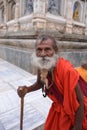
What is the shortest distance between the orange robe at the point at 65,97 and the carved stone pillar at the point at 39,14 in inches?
311

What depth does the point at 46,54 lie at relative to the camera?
3.68 ft

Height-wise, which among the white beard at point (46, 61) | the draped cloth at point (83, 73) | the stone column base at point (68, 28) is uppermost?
the stone column base at point (68, 28)

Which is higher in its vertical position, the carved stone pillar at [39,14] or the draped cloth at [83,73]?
the carved stone pillar at [39,14]

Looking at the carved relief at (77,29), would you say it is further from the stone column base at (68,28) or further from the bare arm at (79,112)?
the bare arm at (79,112)

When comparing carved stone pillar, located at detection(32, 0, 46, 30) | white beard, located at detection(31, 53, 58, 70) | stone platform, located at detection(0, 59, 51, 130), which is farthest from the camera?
carved stone pillar, located at detection(32, 0, 46, 30)

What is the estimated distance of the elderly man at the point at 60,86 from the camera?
3.30ft

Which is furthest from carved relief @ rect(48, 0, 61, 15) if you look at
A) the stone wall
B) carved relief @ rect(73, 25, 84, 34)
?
the stone wall

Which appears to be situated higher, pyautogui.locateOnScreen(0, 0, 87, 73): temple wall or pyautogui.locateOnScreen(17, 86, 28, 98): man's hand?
pyautogui.locateOnScreen(0, 0, 87, 73): temple wall

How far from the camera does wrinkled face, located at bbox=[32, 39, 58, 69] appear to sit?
43.4 inches

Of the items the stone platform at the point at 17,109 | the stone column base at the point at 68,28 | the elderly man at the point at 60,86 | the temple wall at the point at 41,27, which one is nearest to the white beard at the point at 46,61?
the elderly man at the point at 60,86

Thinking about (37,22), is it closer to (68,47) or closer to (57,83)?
(68,47)

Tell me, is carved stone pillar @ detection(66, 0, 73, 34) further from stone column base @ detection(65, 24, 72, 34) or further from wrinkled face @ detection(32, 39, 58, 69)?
wrinkled face @ detection(32, 39, 58, 69)

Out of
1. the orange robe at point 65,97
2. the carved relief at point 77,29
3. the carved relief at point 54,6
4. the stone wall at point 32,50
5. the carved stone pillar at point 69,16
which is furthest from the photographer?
the carved relief at point 77,29

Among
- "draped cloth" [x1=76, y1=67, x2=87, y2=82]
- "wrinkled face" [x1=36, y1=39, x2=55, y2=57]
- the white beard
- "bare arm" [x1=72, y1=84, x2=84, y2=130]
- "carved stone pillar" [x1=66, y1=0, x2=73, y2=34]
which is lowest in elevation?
"bare arm" [x1=72, y1=84, x2=84, y2=130]
